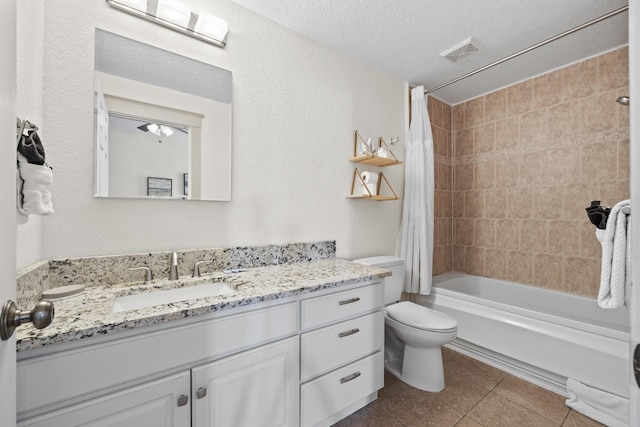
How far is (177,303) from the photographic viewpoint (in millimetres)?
995

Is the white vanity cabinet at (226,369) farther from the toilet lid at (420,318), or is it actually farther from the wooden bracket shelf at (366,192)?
the wooden bracket shelf at (366,192)

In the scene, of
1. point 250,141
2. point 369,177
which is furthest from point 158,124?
point 369,177

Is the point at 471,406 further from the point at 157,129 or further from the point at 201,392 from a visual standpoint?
the point at 157,129

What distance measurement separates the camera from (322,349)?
1286 millimetres

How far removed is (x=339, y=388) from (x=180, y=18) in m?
2.12

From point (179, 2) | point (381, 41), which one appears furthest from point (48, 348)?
point (381, 41)

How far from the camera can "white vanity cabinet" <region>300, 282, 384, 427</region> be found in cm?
125

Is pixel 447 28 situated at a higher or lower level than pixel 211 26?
higher

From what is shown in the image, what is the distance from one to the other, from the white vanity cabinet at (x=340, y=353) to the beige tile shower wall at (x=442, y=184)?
1609mm

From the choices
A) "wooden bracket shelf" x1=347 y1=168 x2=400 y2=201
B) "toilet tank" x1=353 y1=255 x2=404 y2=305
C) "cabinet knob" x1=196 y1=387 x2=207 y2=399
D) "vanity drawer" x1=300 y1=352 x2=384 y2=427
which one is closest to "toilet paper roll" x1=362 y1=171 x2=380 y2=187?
"wooden bracket shelf" x1=347 y1=168 x2=400 y2=201

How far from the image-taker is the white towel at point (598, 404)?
139 centimetres

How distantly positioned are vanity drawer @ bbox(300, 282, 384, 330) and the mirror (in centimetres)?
82

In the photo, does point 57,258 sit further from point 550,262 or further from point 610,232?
point 550,262

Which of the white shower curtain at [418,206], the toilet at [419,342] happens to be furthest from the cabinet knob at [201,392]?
the white shower curtain at [418,206]
